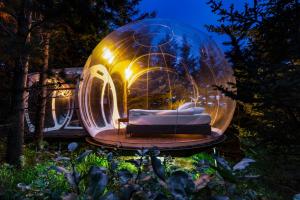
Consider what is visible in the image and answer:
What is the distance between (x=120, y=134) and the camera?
8344 mm

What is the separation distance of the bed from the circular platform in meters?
0.24

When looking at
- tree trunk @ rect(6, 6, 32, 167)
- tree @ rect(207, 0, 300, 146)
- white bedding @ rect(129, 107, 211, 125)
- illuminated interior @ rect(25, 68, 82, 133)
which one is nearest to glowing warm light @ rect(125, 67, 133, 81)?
illuminated interior @ rect(25, 68, 82, 133)

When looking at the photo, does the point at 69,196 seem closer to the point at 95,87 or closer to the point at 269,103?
the point at 269,103

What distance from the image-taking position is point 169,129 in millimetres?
7738

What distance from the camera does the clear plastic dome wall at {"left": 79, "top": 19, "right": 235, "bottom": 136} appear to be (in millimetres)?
7980

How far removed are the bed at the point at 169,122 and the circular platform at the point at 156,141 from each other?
0.24 meters

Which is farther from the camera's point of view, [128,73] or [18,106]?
[128,73]

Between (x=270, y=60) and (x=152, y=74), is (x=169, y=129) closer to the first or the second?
(x=152, y=74)

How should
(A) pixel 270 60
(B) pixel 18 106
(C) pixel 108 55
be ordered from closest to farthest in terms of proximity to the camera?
(A) pixel 270 60 → (B) pixel 18 106 → (C) pixel 108 55

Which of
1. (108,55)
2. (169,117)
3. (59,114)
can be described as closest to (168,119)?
(169,117)

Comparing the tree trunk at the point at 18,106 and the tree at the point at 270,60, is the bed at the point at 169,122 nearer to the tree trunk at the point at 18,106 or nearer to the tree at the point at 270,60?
the tree trunk at the point at 18,106

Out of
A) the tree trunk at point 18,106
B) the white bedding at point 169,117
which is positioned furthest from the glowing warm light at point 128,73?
the tree trunk at point 18,106

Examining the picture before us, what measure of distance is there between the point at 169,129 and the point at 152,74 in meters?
3.07

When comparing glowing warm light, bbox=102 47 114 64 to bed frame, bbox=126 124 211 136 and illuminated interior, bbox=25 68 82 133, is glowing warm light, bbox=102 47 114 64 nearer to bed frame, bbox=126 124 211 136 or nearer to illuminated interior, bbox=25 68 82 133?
illuminated interior, bbox=25 68 82 133
